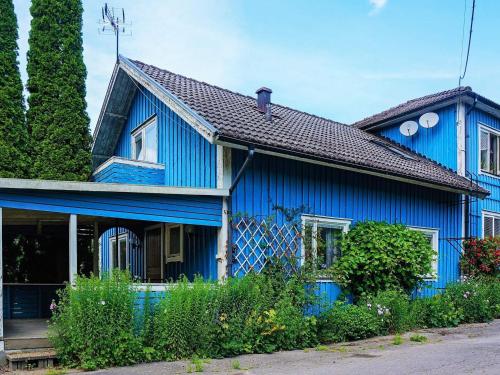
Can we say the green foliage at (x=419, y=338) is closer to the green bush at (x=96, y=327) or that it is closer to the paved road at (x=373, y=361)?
the paved road at (x=373, y=361)

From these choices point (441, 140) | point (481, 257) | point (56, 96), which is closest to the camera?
point (481, 257)

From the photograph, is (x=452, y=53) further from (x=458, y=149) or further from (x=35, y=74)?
(x=35, y=74)

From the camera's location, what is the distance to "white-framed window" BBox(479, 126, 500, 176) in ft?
54.0

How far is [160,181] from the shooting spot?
12.5m

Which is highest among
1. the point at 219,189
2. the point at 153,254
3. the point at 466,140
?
the point at 466,140

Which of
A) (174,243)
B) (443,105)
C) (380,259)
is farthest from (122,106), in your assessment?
(443,105)

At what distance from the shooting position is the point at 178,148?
1199cm

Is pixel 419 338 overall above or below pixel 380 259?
below

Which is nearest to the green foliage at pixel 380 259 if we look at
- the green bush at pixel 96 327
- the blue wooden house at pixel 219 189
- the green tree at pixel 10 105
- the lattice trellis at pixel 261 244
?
the blue wooden house at pixel 219 189

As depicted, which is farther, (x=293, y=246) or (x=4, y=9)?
(x=4, y=9)

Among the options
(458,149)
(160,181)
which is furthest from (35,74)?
(458,149)

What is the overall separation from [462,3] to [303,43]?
3.28 m

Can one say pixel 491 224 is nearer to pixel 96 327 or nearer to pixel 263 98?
pixel 263 98

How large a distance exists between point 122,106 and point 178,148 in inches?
153
